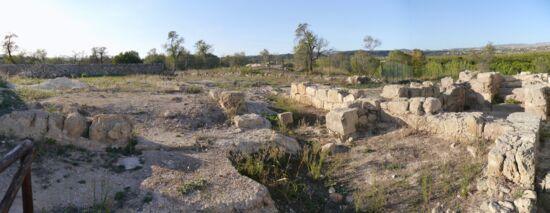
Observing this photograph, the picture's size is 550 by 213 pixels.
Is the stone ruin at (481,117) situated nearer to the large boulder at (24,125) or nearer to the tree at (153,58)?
the large boulder at (24,125)

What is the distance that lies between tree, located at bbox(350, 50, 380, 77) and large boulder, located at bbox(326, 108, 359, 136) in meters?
22.7

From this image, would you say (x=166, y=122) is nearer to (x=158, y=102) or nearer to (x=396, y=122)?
(x=158, y=102)

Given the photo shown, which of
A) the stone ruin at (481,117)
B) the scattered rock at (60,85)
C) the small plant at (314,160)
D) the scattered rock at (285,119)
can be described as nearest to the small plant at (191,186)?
the small plant at (314,160)

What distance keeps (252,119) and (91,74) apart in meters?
24.8

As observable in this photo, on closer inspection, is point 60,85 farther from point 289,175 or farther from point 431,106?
point 431,106

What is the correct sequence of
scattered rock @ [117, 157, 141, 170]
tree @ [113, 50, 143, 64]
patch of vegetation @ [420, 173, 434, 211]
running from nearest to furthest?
patch of vegetation @ [420, 173, 434, 211] < scattered rock @ [117, 157, 141, 170] < tree @ [113, 50, 143, 64]

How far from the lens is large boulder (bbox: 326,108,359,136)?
9.74 metres

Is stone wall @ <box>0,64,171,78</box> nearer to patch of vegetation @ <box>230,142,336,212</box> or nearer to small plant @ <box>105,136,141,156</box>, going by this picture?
small plant @ <box>105,136,141,156</box>

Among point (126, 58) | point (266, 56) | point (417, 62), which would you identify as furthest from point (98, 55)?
point (417, 62)

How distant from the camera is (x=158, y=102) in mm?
13398

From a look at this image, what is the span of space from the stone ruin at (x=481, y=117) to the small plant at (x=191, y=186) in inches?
159

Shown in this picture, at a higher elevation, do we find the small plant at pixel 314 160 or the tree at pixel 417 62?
the tree at pixel 417 62

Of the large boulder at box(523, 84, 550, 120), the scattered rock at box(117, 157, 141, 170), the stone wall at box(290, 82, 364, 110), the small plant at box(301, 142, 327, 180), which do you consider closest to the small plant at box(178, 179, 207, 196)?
the scattered rock at box(117, 157, 141, 170)

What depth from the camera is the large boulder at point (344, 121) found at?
32.0ft
